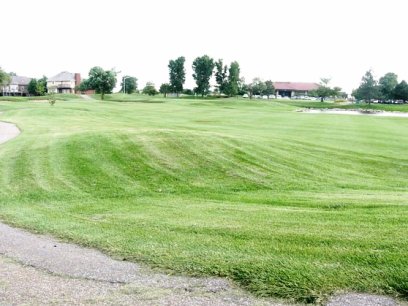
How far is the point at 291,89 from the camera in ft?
556

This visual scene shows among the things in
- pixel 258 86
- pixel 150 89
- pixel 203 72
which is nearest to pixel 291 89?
pixel 258 86

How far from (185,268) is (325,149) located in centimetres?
1491

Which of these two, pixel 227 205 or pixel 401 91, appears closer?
pixel 227 205

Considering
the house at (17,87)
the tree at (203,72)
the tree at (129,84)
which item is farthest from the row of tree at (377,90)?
the house at (17,87)

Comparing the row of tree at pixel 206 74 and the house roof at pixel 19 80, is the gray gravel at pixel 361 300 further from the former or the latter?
the house roof at pixel 19 80

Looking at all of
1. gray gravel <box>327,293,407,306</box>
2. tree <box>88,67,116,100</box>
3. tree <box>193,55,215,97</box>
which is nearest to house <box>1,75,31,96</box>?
tree <box>88,67,116,100</box>

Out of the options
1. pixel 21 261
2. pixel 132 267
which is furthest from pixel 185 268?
pixel 21 261

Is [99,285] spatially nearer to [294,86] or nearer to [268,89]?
[268,89]

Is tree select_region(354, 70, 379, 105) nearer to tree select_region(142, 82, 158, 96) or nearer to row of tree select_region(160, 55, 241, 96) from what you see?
row of tree select_region(160, 55, 241, 96)

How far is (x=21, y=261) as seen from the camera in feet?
21.7

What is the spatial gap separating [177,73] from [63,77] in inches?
1966

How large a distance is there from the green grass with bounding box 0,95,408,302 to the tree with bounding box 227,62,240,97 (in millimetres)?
108519

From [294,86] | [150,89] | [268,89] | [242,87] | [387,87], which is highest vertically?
[294,86]

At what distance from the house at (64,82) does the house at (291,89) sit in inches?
3061
